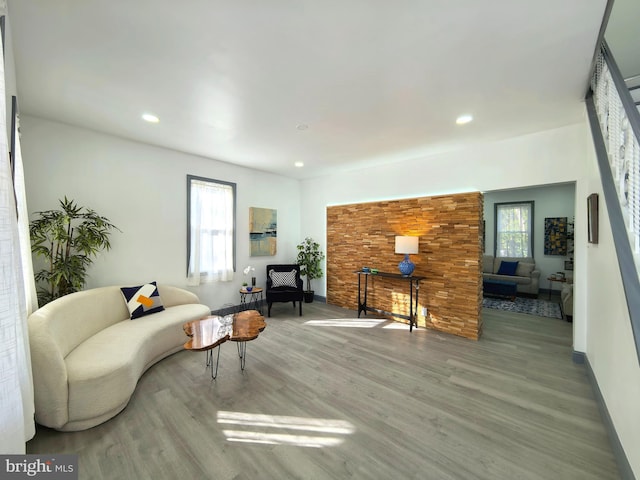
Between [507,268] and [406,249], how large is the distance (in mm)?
4079

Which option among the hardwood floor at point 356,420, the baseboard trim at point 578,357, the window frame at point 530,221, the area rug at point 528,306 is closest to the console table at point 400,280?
the hardwood floor at point 356,420

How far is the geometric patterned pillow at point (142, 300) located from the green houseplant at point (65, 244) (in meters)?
0.48

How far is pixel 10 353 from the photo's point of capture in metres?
0.89

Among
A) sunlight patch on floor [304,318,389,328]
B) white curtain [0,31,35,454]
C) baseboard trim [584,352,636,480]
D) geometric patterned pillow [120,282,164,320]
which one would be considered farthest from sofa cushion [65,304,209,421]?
baseboard trim [584,352,636,480]

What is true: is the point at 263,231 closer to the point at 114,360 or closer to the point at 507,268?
the point at 114,360

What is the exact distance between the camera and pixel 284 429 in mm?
1958

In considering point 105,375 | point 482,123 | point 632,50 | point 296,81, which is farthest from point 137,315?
point 632,50

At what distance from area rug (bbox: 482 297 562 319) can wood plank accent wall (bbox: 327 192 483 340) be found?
79.2 inches

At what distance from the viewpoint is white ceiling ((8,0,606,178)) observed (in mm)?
1565

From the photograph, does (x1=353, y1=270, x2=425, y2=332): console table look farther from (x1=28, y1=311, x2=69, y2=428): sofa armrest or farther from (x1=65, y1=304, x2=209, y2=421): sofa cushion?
(x1=28, y1=311, x2=69, y2=428): sofa armrest

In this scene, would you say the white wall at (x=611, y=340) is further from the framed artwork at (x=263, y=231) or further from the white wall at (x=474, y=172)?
the framed artwork at (x=263, y=231)

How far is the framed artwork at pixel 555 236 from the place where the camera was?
19.9ft

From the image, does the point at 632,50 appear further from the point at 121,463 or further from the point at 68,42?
the point at 121,463

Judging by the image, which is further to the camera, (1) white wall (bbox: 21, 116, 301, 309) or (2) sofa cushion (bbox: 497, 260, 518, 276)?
(2) sofa cushion (bbox: 497, 260, 518, 276)
